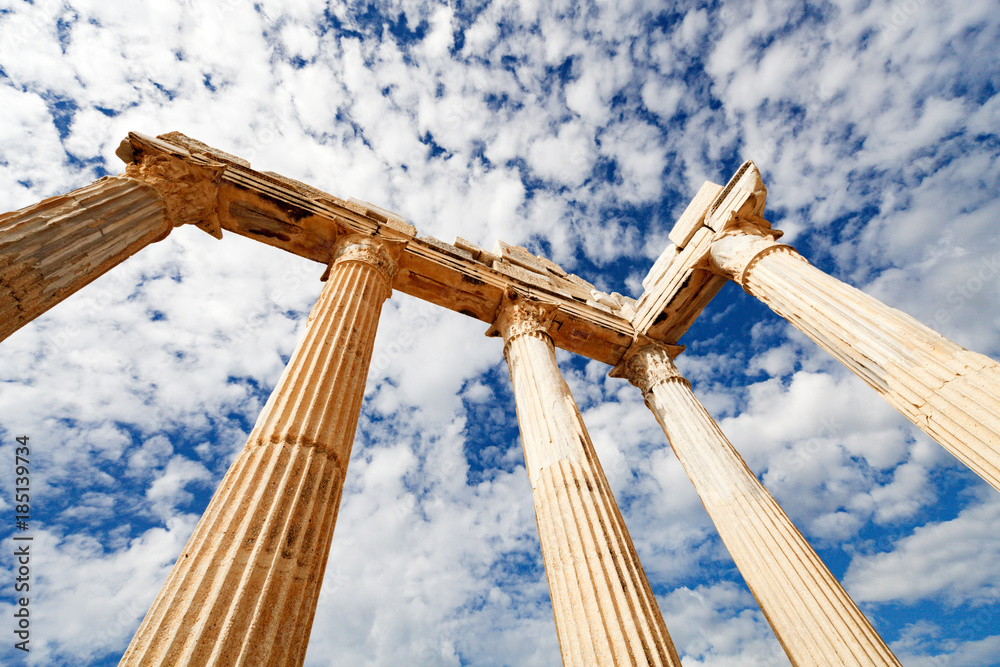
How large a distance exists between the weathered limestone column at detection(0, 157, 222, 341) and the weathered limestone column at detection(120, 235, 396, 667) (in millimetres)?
3587

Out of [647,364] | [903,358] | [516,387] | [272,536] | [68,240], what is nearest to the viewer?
[272,536]

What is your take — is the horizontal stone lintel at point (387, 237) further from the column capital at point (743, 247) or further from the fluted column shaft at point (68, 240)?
the column capital at point (743, 247)

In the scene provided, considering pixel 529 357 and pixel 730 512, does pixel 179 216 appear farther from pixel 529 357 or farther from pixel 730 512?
pixel 730 512

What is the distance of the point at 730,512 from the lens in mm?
10945

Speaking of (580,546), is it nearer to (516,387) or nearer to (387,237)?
(516,387)

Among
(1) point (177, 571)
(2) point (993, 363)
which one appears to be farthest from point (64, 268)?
(2) point (993, 363)

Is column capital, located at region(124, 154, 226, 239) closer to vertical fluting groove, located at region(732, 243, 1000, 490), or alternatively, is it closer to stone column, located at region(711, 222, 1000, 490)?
stone column, located at region(711, 222, 1000, 490)

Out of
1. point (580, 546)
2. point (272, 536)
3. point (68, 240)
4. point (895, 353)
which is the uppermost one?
point (68, 240)

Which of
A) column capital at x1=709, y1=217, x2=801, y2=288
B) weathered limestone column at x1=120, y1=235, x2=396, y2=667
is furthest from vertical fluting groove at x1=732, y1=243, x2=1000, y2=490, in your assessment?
weathered limestone column at x1=120, y1=235, x2=396, y2=667

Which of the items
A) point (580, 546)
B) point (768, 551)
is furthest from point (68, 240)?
point (768, 551)

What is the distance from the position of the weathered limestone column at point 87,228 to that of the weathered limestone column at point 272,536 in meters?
3.59

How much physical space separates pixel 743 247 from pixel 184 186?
14438mm

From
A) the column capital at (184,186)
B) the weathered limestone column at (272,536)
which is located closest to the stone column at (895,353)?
the weathered limestone column at (272,536)

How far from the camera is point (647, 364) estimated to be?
597 inches
